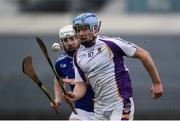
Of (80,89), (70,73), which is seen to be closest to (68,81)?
(70,73)

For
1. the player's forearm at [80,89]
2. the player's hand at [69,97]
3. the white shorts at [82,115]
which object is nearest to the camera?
the player's hand at [69,97]

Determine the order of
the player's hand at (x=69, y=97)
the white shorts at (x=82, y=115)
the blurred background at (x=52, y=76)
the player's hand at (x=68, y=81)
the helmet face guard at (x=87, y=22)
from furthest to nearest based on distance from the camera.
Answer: the blurred background at (x=52, y=76) < the player's hand at (x=68, y=81) < the white shorts at (x=82, y=115) < the player's hand at (x=69, y=97) < the helmet face guard at (x=87, y=22)

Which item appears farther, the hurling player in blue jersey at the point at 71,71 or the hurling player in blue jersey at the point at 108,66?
the hurling player in blue jersey at the point at 71,71

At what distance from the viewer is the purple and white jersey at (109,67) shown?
9.94 m

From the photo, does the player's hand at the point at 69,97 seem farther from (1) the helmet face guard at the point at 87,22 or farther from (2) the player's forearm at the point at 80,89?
(1) the helmet face guard at the point at 87,22

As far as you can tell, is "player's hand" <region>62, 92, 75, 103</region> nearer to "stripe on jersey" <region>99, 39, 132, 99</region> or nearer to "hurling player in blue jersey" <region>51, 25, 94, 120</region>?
"stripe on jersey" <region>99, 39, 132, 99</region>

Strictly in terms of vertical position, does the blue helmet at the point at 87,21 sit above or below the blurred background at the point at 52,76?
above

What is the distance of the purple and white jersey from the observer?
994 cm

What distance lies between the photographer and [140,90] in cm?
1625

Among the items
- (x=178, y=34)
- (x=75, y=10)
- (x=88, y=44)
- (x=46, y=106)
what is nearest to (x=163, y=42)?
(x=178, y=34)

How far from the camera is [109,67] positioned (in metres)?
10.0

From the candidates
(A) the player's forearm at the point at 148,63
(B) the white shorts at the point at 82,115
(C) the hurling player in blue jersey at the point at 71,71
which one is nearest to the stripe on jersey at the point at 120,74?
(A) the player's forearm at the point at 148,63

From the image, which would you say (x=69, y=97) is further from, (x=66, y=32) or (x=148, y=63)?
(x=66, y=32)

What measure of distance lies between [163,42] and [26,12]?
7.55 m
